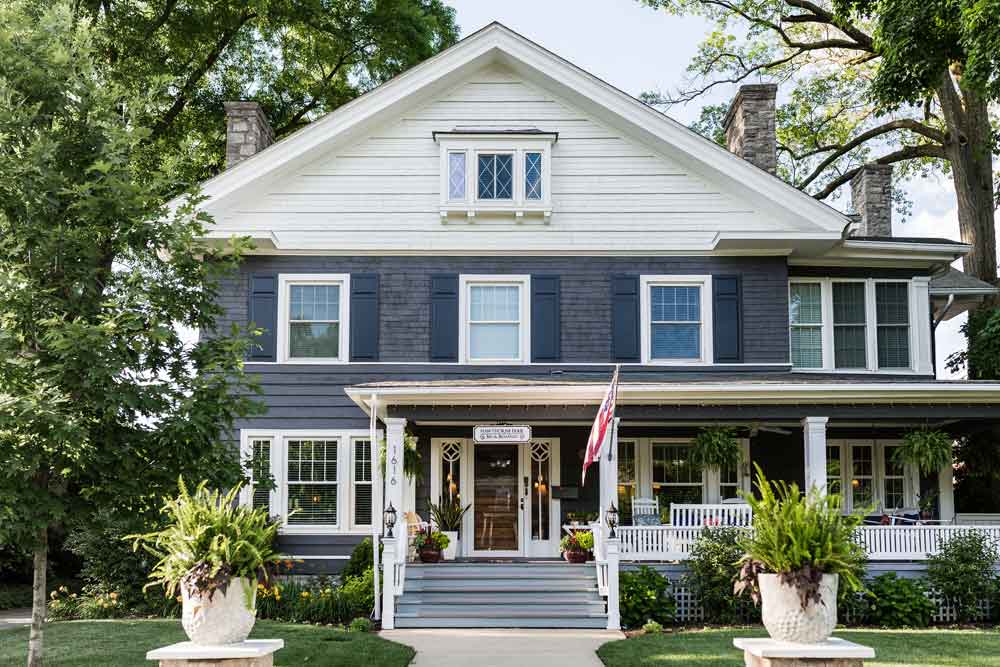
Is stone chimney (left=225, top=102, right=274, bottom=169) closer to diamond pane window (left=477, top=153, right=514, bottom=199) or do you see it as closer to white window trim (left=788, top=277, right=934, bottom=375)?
diamond pane window (left=477, top=153, right=514, bottom=199)

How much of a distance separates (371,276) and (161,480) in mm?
7862

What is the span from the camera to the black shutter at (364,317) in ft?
55.3

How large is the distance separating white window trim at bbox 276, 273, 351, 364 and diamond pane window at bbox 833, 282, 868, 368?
838 cm

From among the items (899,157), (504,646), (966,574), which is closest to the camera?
(504,646)


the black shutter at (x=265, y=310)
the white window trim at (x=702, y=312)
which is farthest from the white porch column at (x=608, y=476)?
the black shutter at (x=265, y=310)

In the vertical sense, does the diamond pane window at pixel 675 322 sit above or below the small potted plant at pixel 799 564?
above

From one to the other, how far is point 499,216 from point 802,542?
1075 cm

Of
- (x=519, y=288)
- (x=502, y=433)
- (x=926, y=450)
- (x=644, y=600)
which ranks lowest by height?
(x=644, y=600)

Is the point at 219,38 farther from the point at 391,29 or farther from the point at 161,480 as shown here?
the point at 161,480

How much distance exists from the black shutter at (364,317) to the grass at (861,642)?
677 centimetres

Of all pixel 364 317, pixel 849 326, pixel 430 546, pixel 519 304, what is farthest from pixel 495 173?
pixel 849 326

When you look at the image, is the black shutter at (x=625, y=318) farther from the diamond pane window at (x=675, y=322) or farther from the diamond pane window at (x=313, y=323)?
the diamond pane window at (x=313, y=323)

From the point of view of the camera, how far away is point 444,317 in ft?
55.8

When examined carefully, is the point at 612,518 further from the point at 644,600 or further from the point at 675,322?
the point at 675,322
